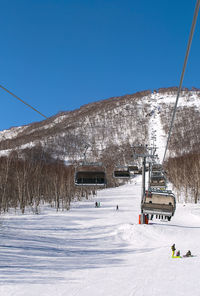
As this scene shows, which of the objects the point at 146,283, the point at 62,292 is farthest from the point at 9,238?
the point at 146,283

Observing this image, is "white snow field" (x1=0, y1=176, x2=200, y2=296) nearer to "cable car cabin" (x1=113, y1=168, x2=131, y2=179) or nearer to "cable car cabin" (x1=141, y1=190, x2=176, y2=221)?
"cable car cabin" (x1=141, y1=190, x2=176, y2=221)

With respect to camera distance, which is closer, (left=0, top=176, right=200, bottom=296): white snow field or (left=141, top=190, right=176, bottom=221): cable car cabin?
(left=0, top=176, right=200, bottom=296): white snow field

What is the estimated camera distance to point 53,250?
51.3ft

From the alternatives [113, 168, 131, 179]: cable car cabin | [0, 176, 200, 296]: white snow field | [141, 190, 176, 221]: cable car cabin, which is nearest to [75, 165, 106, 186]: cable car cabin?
[113, 168, 131, 179]: cable car cabin

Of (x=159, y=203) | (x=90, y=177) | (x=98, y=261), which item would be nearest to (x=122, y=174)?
(x=90, y=177)

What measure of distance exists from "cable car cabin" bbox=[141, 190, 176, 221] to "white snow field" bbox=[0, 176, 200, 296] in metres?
2.43

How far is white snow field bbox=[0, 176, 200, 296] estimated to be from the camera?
9.01m

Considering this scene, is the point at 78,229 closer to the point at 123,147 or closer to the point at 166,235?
the point at 166,235

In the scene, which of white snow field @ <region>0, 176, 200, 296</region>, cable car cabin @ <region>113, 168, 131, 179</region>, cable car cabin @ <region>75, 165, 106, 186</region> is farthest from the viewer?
cable car cabin @ <region>113, 168, 131, 179</region>

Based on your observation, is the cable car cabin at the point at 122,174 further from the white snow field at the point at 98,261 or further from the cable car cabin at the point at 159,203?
the white snow field at the point at 98,261

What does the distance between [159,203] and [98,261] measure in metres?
4.57

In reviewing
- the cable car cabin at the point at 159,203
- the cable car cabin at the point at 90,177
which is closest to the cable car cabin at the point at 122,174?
the cable car cabin at the point at 90,177

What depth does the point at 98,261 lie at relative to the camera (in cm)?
1352

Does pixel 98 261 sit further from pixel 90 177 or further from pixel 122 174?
pixel 122 174
